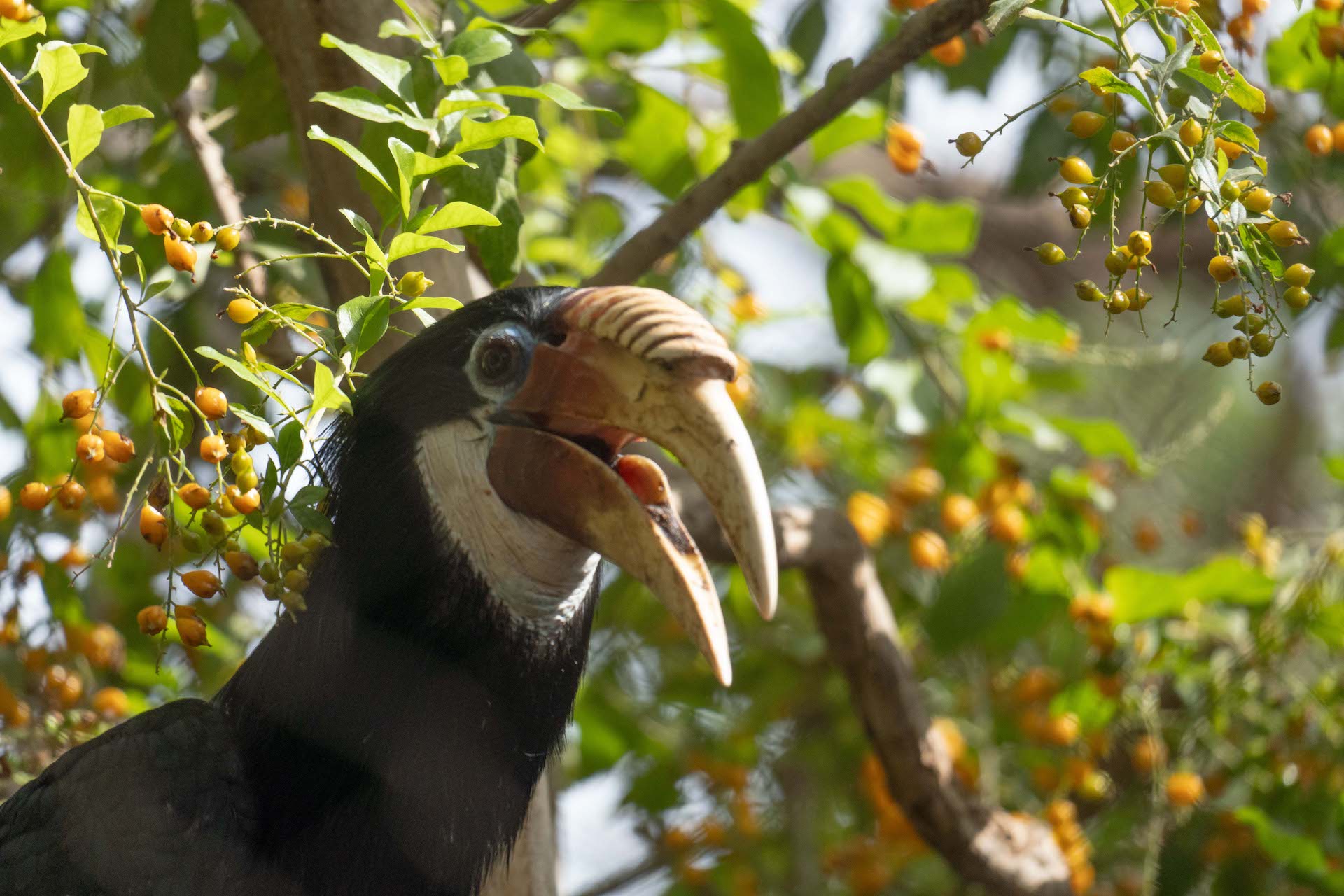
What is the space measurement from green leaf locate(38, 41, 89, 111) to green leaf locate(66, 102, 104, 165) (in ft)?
0.12

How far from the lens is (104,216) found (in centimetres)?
147

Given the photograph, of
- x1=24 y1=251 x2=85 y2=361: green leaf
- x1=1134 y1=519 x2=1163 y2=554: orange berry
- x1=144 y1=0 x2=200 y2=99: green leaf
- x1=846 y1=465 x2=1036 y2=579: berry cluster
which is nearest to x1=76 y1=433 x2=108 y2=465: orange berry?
x1=144 y1=0 x2=200 y2=99: green leaf

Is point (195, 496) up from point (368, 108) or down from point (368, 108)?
down

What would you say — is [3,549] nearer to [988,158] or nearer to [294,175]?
[294,175]

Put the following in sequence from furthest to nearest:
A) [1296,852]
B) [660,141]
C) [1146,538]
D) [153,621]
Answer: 1. [1146,538]
2. [660,141]
3. [1296,852]
4. [153,621]

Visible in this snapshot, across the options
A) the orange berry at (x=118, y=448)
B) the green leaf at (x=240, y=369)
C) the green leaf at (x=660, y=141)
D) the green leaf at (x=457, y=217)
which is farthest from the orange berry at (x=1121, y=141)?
the green leaf at (x=660, y=141)

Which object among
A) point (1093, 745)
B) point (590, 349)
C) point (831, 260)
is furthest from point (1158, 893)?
point (590, 349)

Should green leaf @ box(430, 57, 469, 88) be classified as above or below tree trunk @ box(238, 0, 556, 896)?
above

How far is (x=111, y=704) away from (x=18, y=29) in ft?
4.19

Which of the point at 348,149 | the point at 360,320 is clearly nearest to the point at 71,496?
the point at 360,320

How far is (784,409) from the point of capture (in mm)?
2988

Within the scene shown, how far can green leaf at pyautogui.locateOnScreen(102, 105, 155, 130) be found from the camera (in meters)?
1.46

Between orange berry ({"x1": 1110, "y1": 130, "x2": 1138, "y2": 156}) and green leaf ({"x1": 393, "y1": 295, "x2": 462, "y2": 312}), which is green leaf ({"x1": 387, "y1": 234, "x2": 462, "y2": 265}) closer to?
green leaf ({"x1": 393, "y1": 295, "x2": 462, "y2": 312})

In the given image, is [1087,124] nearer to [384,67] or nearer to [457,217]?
[457,217]
